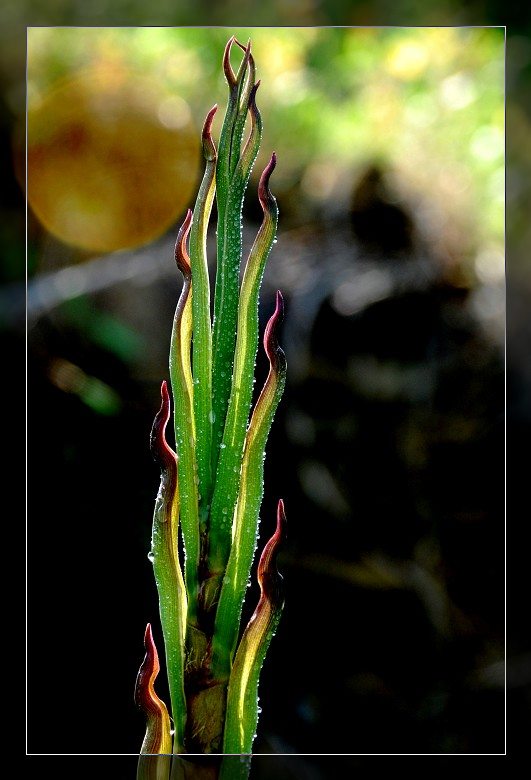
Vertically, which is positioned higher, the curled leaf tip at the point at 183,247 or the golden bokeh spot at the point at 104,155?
the golden bokeh spot at the point at 104,155

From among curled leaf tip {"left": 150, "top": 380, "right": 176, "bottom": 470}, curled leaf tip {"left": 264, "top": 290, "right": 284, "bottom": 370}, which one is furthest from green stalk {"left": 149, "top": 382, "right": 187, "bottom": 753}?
curled leaf tip {"left": 264, "top": 290, "right": 284, "bottom": 370}

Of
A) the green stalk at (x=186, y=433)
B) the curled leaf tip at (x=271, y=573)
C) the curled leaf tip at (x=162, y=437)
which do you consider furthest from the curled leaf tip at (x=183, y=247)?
the curled leaf tip at (x=271, y=573)

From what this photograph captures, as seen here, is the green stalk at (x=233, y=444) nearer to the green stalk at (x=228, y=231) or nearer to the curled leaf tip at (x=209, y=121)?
the green stalk at (x=228, y=231)

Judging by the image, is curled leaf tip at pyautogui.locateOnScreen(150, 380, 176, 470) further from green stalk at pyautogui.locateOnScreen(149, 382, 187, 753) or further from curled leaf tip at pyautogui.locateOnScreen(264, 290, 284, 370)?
curled leaf tip at pyautogui.locateOnScreen(264, 290, 284, 370)

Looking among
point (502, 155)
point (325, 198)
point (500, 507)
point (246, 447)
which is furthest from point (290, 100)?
point (500, 507)

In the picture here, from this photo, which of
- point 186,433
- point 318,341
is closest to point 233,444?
point 186,433
